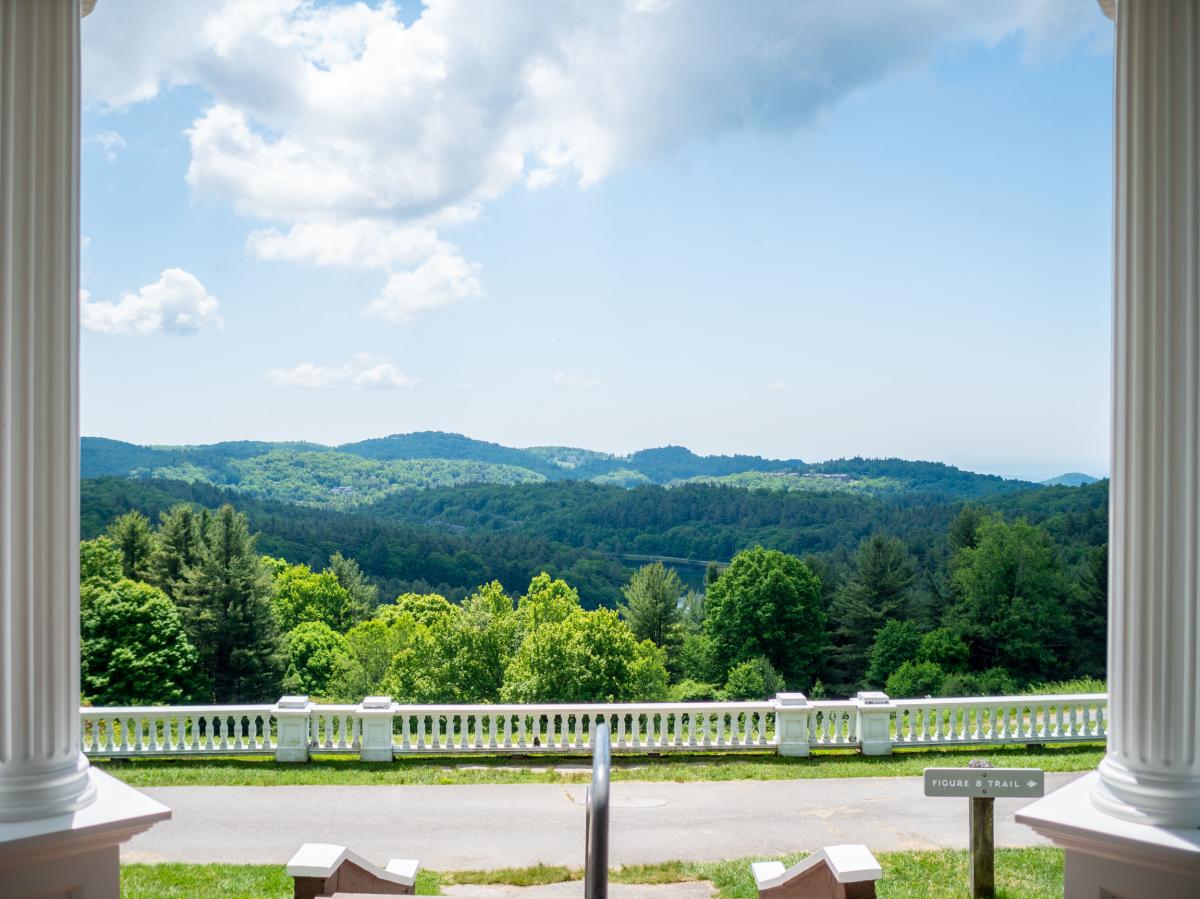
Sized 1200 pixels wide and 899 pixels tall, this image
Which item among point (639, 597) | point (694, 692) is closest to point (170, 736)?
point (694, 692)

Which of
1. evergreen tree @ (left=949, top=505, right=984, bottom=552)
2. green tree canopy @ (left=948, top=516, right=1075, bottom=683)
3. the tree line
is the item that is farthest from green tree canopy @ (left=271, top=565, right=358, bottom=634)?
evergreen tree @ (left=949, top=505, right=984, bottom=552)

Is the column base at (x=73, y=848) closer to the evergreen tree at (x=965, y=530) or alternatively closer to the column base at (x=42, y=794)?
the column base at (x=42, y=794)

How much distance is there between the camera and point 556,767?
9.95m

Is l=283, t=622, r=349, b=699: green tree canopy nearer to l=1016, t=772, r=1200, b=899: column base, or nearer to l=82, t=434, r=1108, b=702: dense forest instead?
l=82, t=434, r=1108, b=702: dense forest

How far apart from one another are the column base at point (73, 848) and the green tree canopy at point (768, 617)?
1485 inches

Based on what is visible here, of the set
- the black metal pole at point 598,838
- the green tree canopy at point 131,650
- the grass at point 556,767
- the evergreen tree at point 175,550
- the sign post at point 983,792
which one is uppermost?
the black metal pole at point 598,838

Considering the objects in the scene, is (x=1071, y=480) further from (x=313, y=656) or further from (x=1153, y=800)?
(x=1153, y=800)

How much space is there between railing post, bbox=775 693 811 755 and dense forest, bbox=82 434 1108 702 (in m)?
15.4

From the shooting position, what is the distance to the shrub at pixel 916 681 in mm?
37406

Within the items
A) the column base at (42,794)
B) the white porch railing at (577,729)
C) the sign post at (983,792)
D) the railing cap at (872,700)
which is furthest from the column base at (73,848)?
the railing cap at (872,700)

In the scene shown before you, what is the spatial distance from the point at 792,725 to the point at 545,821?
11.5 ft

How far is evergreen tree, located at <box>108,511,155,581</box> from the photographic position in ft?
144

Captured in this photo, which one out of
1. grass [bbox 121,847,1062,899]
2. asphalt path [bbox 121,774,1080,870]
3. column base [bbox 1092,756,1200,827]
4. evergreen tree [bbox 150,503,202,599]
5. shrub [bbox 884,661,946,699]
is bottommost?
shrub [bbox 884,661,946,699]

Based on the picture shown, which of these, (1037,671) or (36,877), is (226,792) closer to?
(36,877)
